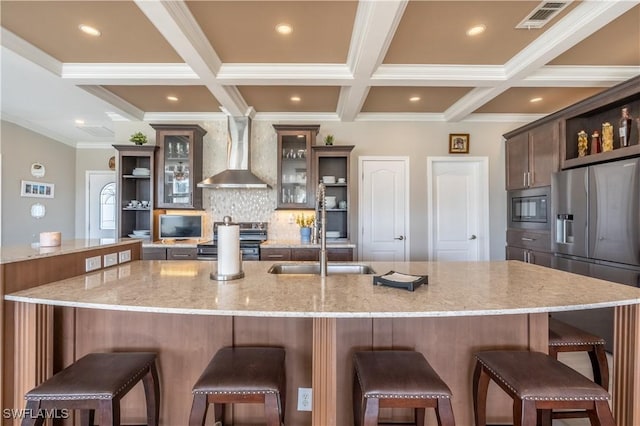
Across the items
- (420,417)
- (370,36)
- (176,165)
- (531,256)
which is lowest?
(420,417)

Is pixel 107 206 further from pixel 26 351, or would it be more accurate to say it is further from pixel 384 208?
pixel 26 351

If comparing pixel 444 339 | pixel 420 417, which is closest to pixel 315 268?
pixel 444 339

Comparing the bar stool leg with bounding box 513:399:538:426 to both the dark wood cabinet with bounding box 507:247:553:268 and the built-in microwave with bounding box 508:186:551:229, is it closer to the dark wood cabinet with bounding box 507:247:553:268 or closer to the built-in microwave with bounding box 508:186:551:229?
the dark wood cabinet with bounding box 507:247:553:268

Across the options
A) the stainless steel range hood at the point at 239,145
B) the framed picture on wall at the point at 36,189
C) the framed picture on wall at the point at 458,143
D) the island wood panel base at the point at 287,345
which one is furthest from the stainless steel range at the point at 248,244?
the framed picture on wall at the point at 36,189

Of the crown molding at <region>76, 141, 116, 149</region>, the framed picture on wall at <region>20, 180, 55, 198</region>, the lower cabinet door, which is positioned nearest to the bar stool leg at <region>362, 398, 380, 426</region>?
the lower cabinet door

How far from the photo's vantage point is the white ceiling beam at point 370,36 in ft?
6.75

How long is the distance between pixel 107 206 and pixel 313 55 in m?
5.91

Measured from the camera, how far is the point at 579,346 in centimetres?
172

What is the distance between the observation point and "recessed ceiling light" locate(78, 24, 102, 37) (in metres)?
2.47

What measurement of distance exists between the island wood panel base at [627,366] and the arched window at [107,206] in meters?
7.67

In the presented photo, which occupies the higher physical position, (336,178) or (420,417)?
(336,178)

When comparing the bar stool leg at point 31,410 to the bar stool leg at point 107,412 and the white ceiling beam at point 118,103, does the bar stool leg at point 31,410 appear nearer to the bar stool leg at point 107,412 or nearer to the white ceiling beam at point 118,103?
the bar stool leg at point 107,412

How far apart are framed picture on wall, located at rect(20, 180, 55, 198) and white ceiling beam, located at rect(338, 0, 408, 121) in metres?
5.84

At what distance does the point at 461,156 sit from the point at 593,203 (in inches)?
75.1
